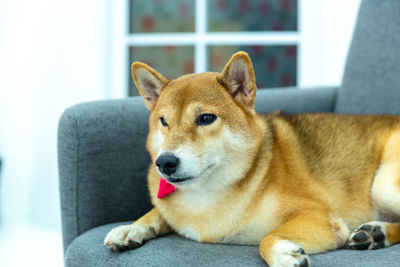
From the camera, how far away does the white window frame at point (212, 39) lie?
2.83m

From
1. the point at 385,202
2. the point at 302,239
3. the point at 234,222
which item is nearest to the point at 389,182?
the point at 385,202

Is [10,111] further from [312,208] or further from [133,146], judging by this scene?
[312,208]

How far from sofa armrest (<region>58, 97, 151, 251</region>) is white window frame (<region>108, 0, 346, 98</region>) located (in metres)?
1.23

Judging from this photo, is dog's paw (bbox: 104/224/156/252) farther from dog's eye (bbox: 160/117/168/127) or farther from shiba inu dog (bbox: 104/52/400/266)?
dog's eye (bbox: 160/117/168/127)

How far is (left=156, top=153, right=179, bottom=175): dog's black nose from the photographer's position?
48.1 inches

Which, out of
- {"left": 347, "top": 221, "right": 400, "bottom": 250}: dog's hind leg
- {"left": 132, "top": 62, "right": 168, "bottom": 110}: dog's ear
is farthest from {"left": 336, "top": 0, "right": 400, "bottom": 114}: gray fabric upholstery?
{"left": 132, "top": 62, "right": 168, "bottom": 110}: dog's ear

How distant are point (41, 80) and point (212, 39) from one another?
1064 millimetres

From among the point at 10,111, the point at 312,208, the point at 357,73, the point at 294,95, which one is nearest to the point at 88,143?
the point at 312,208

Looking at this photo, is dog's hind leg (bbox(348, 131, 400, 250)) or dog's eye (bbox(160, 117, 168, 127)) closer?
dog's hind leg (bbox(348, 131, 400, 250))

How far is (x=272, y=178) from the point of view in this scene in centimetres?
142

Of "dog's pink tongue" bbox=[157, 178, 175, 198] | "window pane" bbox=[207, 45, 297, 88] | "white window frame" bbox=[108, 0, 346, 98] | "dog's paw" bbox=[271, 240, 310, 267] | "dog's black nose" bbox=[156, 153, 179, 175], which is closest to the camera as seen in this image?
"dog's paw" bbox=[271, 240, 310, 267]

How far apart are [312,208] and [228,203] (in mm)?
248

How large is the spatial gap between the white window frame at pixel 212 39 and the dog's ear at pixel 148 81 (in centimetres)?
136

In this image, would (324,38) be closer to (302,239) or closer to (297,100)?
(297,100)
